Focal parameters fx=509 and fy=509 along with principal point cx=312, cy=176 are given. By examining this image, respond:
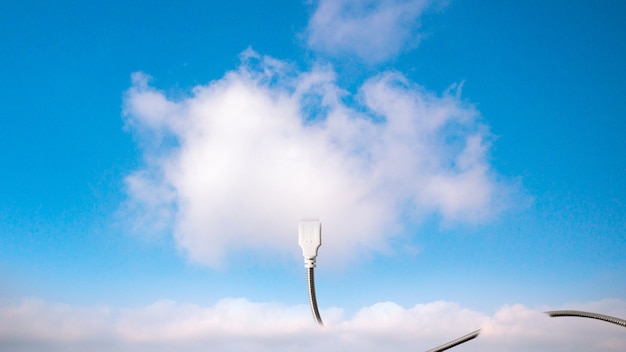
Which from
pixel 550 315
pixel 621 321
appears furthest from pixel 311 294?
pixel 621 321

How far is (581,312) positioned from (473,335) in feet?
3.87

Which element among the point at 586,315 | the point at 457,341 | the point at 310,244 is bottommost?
the point at 457,341

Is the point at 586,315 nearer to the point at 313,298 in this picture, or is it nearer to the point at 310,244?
the point at 313,298

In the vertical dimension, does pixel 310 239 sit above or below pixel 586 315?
above

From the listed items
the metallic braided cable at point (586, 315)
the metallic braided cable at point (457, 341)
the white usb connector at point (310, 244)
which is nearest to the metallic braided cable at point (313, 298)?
the white usb connector at point (310, 244)

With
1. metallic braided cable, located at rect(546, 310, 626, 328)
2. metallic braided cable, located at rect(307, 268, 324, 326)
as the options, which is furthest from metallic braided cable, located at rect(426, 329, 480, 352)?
metallic braided cable, located at rect(546, 310, 626, 328)

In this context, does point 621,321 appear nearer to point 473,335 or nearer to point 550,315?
point 550,315

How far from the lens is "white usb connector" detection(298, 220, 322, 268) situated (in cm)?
371

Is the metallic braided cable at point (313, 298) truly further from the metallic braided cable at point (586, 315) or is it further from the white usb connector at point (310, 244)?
the metallic braided cable at point (586, 315)

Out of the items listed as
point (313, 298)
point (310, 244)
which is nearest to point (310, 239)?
point (310, 244)

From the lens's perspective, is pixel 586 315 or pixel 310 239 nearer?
pixel 310 239

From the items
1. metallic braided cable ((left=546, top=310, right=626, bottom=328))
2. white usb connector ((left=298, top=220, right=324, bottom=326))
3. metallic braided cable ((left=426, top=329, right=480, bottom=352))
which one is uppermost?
white usb connector ((left=298, top=220, right=324, bottom=326))

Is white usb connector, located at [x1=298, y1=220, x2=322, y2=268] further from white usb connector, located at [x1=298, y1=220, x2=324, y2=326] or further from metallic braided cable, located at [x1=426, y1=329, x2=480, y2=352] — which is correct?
metallic braided cable, located at [x1=426, y1=329, x2=480, y2=352]

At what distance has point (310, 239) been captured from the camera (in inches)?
147
